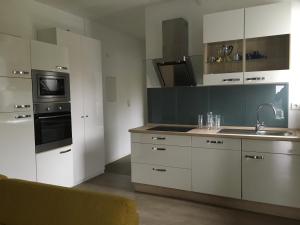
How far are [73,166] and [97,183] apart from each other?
476 mm

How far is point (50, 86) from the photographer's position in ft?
10.3

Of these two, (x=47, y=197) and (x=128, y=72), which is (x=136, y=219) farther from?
(x=128, y=72)

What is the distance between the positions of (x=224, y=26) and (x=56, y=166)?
2.71 m

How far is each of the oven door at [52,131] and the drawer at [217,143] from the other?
169 cm

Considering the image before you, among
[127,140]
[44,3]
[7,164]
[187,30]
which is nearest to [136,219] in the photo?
[7,164]

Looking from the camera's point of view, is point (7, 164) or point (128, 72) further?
point (128, 72)

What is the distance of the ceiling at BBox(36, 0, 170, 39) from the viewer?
3590mm

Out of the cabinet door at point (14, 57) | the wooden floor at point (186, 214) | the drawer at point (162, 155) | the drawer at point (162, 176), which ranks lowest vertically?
the wooden floor at point (186, 214)

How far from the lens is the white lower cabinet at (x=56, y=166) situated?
9.79 feet

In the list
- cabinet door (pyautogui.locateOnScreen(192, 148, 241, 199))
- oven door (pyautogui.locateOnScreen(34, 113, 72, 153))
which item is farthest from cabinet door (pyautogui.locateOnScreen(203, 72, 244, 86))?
oven door (pyautogui.locateOnScreen(34, 113, 72, 153))

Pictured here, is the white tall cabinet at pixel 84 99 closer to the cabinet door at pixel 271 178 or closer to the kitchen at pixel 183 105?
the kitchen at pixel 183 105

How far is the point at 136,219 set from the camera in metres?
1.26

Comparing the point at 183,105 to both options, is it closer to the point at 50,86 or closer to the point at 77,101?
the point at 77,101

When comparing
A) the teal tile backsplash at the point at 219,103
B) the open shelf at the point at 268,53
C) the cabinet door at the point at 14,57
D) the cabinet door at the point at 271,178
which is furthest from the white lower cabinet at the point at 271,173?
the cabinet door at the point at 14,57
